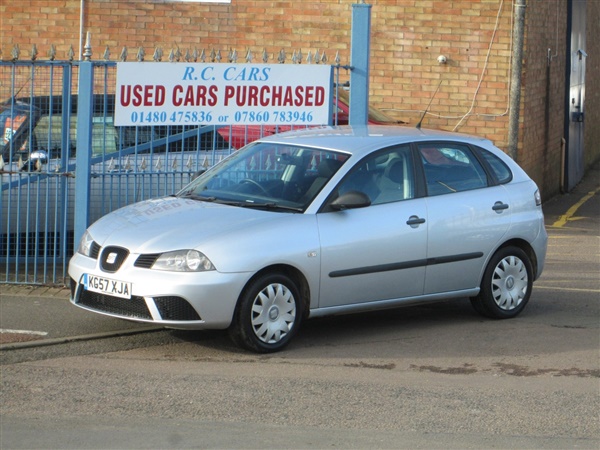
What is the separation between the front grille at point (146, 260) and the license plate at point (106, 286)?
0.15m

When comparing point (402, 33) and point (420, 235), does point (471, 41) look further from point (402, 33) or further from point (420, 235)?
point (420, 235)

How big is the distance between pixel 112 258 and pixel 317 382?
1.71m

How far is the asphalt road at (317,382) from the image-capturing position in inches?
241

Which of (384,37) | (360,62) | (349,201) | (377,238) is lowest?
(377,238)

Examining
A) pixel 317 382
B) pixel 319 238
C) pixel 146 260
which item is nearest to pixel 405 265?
pixel 319 238

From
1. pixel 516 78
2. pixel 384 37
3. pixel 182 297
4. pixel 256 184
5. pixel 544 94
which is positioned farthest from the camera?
pixel 544 94

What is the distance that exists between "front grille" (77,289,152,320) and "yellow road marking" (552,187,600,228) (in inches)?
360

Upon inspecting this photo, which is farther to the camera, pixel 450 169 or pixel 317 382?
pixel 450 169

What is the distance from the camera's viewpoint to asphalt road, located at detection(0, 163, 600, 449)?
611 centimetres

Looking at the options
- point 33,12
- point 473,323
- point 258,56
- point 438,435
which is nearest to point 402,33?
point 258,56

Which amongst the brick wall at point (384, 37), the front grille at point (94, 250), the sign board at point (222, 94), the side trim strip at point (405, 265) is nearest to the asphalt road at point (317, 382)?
the side trim strip at point (405, 265)

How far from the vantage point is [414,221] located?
8.50 m

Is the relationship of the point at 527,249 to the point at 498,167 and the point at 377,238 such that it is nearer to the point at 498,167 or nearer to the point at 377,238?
the point at 498,167

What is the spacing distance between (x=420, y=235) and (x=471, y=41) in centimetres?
858
